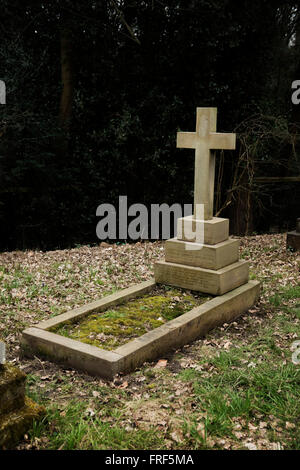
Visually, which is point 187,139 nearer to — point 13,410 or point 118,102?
point 13,410

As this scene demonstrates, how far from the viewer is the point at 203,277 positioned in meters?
6.03

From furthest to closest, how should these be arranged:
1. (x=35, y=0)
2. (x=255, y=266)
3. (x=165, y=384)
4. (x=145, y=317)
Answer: (x=35, y=0)
(x=255, y=266)
(x=145, y=317)
(x=165, y=384)

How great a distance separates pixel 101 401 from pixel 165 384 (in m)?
0.63

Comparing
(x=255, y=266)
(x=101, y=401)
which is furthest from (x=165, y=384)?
(x=255, y=266)

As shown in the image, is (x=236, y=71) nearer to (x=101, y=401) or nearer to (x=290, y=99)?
(x=290, y=99)

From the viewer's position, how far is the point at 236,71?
1133cm

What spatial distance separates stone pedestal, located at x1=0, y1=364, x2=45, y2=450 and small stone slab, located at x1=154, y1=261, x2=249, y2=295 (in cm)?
299

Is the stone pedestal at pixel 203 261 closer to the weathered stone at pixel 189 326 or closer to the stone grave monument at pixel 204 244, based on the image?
the stone grave monument at pixel 204 244

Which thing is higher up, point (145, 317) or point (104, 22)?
point (104, 22)

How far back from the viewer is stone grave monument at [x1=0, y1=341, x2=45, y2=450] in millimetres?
3295

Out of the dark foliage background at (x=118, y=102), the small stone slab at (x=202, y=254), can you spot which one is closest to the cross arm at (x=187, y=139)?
the small stone slab at (x=202, y=254)
